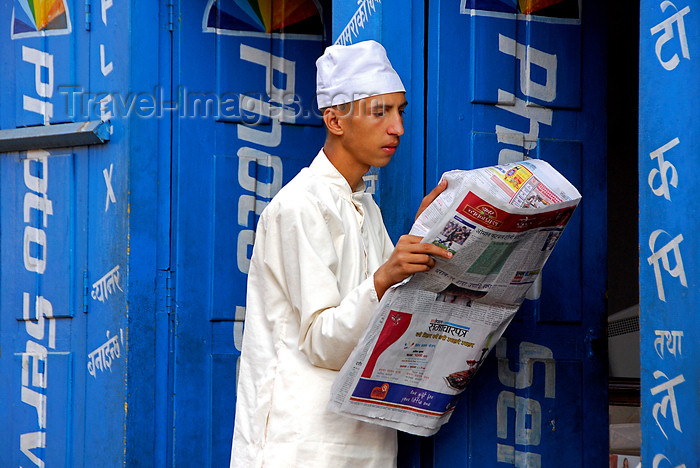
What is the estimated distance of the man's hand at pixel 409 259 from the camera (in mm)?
2037

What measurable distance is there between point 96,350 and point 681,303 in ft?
8.31

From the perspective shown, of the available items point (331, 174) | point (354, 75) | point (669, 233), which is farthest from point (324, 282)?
point (669, 233)

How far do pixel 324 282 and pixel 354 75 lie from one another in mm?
635

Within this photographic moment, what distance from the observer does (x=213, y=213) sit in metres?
3.78

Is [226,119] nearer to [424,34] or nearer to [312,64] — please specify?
[312,64]

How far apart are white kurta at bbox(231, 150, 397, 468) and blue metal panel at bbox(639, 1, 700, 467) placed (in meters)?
0.66

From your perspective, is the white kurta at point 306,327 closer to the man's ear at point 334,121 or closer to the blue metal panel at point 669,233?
the man's ear at point 334,121

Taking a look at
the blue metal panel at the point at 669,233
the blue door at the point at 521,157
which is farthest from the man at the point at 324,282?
the blue metal panel at the point at 669,233

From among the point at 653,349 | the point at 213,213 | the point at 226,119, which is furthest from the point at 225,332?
the point at 653,349

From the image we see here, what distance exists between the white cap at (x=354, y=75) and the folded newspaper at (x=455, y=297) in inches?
14.6

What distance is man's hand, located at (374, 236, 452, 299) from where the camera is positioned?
2.04 meters

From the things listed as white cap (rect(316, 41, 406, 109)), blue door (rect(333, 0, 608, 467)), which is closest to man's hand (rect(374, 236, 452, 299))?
white cap (rect(316, 41, 406, 109))

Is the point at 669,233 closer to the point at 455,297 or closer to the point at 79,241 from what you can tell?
the point at 455,297

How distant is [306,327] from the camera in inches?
87.8
